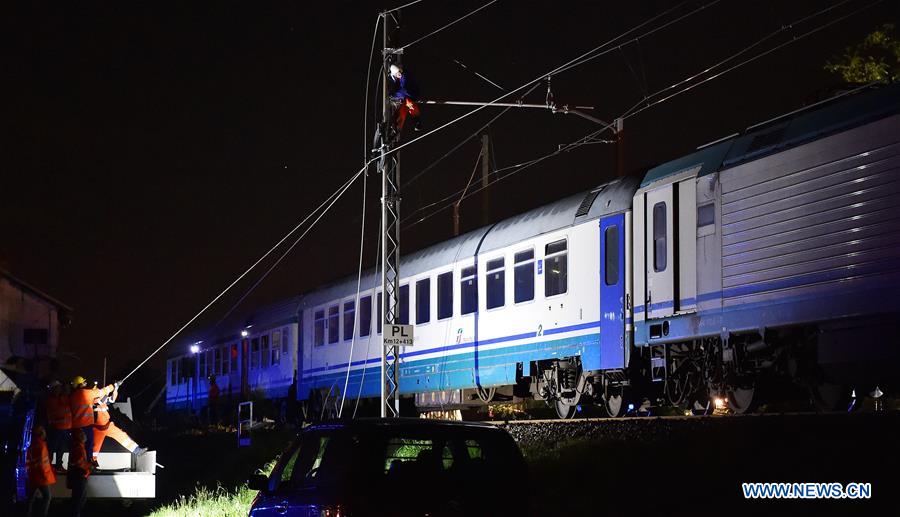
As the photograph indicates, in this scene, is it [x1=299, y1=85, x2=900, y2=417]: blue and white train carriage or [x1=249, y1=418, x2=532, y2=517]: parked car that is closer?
[x1=249, y1=418, x2=532, y2=517]: parked car

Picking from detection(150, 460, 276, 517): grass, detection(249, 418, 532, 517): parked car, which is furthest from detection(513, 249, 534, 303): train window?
detection(249, 418, 532, 517): parked car

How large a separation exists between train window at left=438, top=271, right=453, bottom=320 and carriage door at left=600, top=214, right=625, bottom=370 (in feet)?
19.8

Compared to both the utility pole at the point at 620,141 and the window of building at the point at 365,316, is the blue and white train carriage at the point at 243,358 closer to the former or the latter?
the window of building at the point at 365,316

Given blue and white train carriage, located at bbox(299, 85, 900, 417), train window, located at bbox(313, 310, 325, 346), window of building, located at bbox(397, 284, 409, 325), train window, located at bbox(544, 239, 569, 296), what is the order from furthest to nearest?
train window, located at bbox(313, 310, 325, 346) < window of building, located at bbox(397, 284, 409, 325) < train window, located at bbox(544, 239, 569, 296) < blue and white train carriage, located at bbox(299, 85, 900, 417)

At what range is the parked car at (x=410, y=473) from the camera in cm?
810

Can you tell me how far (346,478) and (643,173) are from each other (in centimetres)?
1143

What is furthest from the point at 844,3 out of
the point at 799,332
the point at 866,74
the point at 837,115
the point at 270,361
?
the point at 270,361

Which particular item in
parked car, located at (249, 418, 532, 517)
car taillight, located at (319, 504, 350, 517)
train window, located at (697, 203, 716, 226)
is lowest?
car taillight, located at (319, 504, 350, 517)

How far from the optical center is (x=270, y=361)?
3662 cm

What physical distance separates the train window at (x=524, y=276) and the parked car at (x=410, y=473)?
39.6 feet

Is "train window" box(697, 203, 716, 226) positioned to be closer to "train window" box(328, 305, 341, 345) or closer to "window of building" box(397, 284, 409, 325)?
"window of building" box(397, 284, 409, 325)

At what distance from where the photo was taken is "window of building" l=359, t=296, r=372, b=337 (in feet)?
92.9

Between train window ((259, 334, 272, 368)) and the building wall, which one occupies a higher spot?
the building wall

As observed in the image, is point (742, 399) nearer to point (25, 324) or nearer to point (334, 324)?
point (334, 324)
